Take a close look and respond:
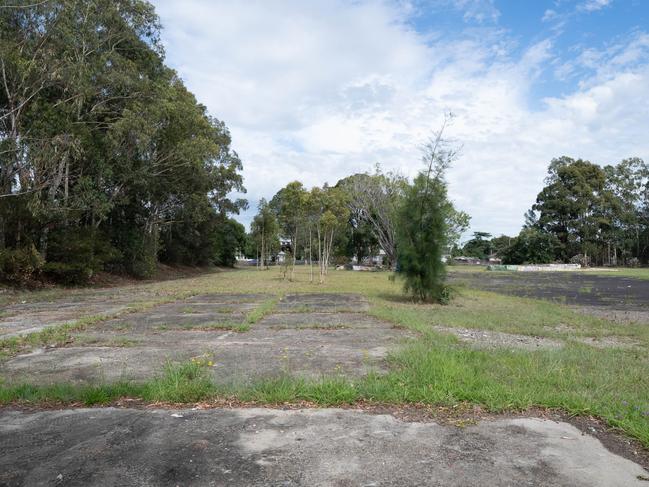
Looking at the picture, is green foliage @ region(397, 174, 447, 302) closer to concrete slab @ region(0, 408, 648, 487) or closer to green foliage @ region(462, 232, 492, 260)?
concrete slab @ region(0, 408, 648, 487)

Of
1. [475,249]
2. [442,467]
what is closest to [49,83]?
[442,467]

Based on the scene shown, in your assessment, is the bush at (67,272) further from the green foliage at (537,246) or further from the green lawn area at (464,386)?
the green foliage at (537,246)

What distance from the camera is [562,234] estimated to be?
69.3m

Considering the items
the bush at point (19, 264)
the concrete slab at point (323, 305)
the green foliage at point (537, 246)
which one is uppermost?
the green foliage at point (537, 246)

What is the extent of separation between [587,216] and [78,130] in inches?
2676

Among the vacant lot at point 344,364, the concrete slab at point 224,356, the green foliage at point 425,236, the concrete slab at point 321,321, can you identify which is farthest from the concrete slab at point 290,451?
the green foliage at point 425,236

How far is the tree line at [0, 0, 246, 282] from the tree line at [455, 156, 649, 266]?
57.9 meters

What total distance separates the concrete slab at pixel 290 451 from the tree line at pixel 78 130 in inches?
558

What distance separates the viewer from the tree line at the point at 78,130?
1542 centimetres

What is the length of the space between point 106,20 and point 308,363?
17296 mm

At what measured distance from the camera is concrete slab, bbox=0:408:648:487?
2746mm

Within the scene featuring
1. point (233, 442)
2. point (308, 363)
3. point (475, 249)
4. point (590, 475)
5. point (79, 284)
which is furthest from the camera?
point (475, 249)

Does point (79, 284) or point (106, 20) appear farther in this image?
point (79, 284)

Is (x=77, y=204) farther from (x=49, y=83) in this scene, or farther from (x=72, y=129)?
(x=49, y=83)
